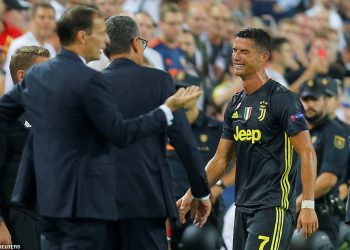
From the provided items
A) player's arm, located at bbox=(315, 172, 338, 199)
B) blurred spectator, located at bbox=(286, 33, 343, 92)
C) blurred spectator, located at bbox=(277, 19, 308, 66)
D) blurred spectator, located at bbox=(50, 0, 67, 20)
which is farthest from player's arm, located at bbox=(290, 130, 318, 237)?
blurred spectator, located at bbox=(277, 19, 308, 66)

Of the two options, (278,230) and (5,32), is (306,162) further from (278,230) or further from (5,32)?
(5,32)

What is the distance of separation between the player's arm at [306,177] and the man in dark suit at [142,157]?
88 centimetres

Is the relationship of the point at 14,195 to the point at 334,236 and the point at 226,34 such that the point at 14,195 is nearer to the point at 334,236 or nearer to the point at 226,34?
the point at 334,236

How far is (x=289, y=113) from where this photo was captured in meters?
7.38

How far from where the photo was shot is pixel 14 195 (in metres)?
6.40

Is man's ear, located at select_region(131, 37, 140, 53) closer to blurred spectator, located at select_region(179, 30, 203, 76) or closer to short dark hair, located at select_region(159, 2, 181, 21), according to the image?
short dark hair, located at select_region(159, 2, 181, 21)

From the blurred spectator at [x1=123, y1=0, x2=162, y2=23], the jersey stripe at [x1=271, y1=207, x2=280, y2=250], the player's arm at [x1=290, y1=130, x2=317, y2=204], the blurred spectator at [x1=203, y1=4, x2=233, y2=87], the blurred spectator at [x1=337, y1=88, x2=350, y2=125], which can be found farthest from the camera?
the blurred spectator at [x1=203, y1=4, x2=233, y2=87]

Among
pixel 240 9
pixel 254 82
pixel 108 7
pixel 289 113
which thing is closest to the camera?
pixel 289 113

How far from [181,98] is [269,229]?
64.0 inches

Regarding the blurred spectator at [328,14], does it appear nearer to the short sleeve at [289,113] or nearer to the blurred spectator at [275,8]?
the blurred spectator at [275,8]

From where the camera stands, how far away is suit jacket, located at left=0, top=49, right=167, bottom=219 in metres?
6.05

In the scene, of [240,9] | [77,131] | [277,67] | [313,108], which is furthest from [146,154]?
[240,9]

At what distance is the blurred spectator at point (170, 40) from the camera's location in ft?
43.5

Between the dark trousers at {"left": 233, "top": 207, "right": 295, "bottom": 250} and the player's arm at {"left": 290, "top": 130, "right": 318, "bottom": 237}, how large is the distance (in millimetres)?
226
